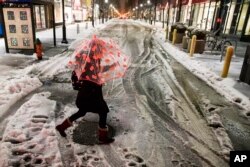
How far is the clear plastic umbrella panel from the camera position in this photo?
12.6ft

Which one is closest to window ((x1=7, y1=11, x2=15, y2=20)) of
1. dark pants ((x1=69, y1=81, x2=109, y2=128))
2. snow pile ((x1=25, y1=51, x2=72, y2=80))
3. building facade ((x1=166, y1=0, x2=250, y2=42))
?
snow pile ((x1=25, y1=51, x2=72, y2=80))

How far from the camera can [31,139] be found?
4.48m

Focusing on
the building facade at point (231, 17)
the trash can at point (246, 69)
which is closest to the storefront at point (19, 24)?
the trash can at point (246, 69)

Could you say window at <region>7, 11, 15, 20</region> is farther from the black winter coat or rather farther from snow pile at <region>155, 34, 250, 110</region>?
the black winter coat

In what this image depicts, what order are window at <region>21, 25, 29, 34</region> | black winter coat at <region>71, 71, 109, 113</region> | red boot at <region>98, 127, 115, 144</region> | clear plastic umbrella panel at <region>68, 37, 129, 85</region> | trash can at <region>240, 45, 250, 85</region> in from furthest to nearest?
window at <region>21, 25, 29, 34</region> → trash can at <region>240, 45, 250, 85</region> → red boot at <region>98, 127, 115, 144</region> → black winter coat at <region>71, 71, 109, 113</region> → clear plastic umbrella panel at <region>68, 37, 129, 85</region>

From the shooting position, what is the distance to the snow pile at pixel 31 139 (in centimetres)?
391

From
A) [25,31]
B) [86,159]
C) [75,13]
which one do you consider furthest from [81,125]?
[75,13]

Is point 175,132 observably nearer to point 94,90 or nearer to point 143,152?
point 143,152

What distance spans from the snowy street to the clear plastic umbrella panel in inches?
55.7

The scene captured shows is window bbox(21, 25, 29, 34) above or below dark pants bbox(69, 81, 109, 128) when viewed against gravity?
above

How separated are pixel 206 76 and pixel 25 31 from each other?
30.6 ft

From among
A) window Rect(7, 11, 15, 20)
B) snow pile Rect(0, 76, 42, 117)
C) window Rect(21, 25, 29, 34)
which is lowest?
snow pile Rect(0, 76, 42, 117)

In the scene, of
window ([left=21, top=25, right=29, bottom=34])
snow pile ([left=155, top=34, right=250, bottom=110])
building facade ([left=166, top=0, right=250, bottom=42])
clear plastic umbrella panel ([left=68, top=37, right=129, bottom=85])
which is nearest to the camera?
clear plastic umbrella panel ([left=68, top=37, right=129, bottom=85])

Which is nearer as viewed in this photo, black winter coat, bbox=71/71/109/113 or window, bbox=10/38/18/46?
black winter coat, bbox=71/71/109/113
